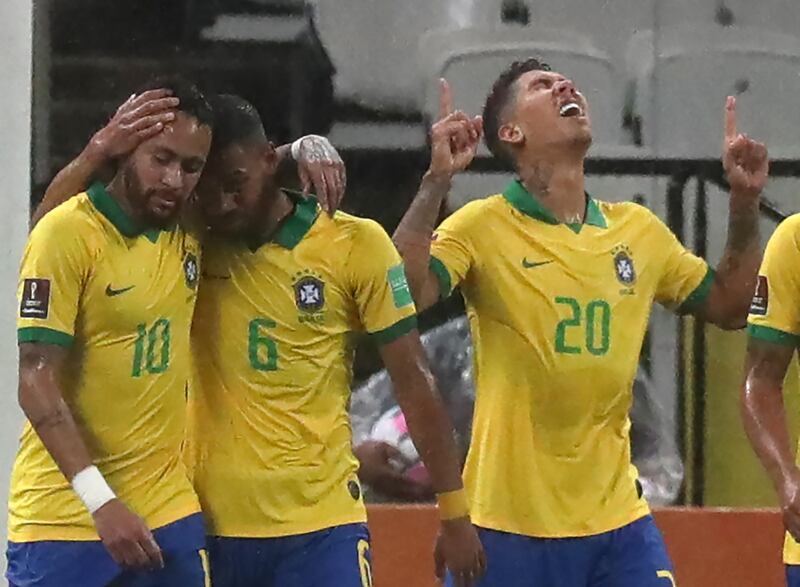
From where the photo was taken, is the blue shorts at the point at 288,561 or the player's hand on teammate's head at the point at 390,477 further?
the player's hand on teammate's head at the point at 390,477

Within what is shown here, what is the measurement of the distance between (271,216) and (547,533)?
77 centimetres

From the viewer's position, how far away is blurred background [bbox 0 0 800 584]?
4137 mm

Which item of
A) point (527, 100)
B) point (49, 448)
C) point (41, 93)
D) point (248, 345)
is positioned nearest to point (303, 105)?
point (41, 93)

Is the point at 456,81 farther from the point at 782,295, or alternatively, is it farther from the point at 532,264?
the point at 782,295

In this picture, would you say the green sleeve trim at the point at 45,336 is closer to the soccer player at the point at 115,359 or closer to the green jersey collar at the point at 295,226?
the soccer player at the point at 115,359

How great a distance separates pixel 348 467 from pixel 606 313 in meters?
0.56

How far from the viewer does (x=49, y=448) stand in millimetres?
2371

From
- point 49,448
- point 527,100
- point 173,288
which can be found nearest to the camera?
point 49,448

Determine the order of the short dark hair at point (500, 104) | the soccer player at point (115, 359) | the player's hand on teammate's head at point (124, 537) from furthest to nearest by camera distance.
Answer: the short dark hair at point (500, 104) → the soccer player at point (115, 359) → the player's hand on teammate's head at point (124, 537)

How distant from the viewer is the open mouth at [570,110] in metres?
2.90

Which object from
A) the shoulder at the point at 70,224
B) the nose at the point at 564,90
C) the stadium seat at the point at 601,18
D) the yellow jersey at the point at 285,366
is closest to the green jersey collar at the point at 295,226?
the yellow jersey at the point at 285,366

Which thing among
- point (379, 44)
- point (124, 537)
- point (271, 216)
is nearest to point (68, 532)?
point (124, 537)

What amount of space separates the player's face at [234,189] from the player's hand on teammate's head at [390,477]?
1154 mm

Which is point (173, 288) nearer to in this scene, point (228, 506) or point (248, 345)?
point (248, 345)
